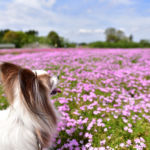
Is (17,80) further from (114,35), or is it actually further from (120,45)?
(114,35)

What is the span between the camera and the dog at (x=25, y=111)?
1748mm

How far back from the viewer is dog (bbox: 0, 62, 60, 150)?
175cm

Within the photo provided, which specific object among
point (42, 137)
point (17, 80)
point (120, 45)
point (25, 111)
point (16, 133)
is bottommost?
point (42, 137)

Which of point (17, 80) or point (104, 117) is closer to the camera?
point (17, 80)

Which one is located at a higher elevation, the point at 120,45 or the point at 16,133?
the point at 120,45

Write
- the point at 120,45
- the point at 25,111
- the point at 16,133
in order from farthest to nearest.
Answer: the point at 120,45, the point at 16,133, the point at 25,111

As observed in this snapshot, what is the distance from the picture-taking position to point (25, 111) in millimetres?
2008

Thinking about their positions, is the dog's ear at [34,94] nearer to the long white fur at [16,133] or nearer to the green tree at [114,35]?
the long white fur at [16,133]

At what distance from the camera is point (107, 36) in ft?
229

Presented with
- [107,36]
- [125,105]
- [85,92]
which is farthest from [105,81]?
[107,36]

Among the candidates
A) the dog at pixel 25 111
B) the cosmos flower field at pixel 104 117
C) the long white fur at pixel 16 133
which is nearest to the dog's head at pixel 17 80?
the dog at pixel 25 111

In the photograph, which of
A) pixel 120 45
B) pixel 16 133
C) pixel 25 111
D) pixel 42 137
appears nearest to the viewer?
pixel 25 111

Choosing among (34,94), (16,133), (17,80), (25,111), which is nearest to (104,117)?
(16,133)

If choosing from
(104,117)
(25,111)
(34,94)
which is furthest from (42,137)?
(104,117)
